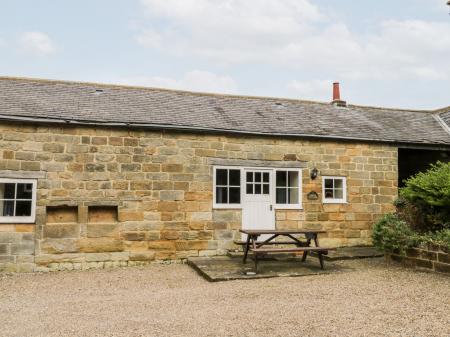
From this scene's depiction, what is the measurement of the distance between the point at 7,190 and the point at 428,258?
876cm

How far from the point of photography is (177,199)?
945 centimetres

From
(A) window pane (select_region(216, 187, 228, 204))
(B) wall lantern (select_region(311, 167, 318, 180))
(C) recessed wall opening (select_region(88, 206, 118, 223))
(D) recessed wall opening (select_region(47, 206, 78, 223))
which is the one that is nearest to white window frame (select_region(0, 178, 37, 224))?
(D) recessed wall opening (select_region(47, 206, 78, 223))

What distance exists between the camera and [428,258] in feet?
25.4

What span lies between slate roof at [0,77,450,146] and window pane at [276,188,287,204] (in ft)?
4.82

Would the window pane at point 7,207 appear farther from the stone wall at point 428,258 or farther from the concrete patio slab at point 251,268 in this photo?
the stone wall at point 428,258

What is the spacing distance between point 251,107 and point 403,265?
6.16 meters

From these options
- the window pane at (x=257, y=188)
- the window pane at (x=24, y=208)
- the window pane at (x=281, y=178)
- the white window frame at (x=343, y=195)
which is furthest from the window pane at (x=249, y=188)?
the window pane at (x=24, y=208)

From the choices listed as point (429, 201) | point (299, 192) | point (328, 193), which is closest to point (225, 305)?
point (429, 201)

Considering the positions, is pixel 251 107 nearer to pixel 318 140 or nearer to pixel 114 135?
pixel 318 140

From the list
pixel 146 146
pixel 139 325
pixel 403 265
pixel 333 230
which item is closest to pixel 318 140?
pixel 333 230

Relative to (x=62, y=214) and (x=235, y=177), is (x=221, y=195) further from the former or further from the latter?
(x=62, y=214)

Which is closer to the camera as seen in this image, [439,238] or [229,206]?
[439,238]

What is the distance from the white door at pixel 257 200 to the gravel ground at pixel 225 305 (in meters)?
2.58

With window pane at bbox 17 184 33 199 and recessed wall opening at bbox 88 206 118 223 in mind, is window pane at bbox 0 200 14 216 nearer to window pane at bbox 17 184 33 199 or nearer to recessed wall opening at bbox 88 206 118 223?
window pane at bbox 17 184 33 199
